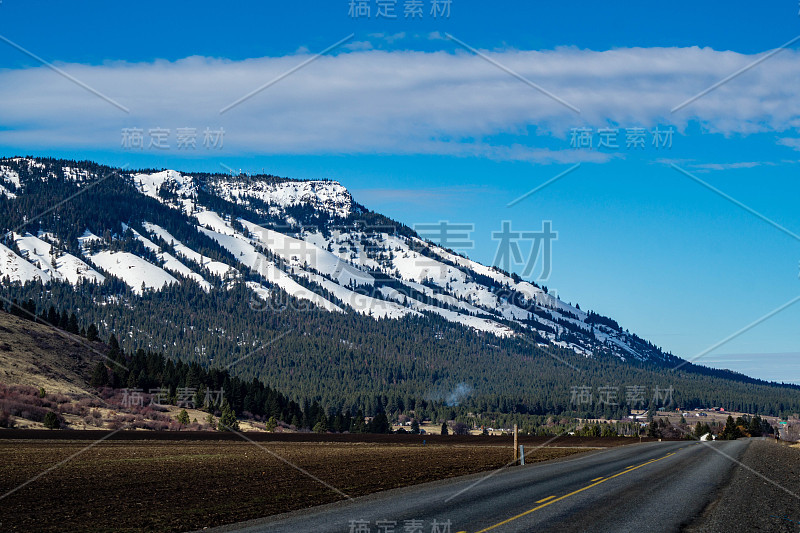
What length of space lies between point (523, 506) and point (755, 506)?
24.0ft

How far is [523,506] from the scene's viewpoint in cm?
2253

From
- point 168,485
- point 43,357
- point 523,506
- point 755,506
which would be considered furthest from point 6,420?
point 755,506

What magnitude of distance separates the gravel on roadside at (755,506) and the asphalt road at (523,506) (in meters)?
0.54

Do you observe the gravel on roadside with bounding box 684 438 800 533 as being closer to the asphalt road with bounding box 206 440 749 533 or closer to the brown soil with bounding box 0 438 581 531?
the asphalt road with bounding box 206 440 749 533

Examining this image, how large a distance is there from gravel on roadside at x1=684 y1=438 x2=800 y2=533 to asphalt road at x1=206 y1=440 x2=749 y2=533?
0.54 metres

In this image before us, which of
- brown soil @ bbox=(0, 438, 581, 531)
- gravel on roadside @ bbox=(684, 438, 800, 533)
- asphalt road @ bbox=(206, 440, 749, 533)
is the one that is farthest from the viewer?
brown soil @ bbox=(0, 438, 581, 531)

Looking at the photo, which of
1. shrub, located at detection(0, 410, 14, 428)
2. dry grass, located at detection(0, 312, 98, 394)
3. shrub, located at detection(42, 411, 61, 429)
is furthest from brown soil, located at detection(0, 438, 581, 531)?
dry grass, located at detection(0, 312, 98, 394)

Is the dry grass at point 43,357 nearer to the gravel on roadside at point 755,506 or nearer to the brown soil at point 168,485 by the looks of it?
the brown soil at point 168,485

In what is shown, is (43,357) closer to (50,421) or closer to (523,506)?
(50,421)

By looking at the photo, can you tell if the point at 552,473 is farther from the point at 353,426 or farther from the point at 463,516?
the point at 353,426

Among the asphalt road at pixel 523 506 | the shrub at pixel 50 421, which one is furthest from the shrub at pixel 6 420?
the asphalt road at pixel 523 506

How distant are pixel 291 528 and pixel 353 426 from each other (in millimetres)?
129137

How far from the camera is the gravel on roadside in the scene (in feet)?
64.9

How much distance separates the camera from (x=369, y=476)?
3450 centimetres
